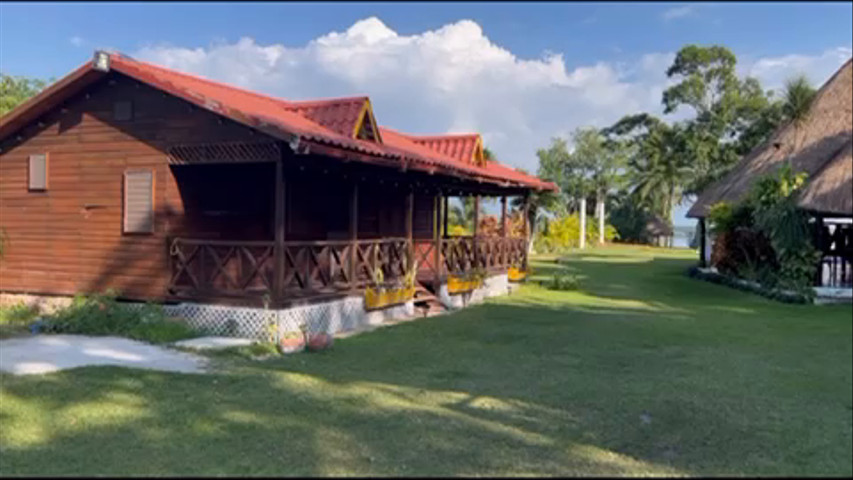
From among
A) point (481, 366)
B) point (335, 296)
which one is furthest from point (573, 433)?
point (335, 296)

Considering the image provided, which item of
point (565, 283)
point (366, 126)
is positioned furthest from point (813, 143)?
point (366, 126)

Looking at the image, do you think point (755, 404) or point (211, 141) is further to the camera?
point (211, 141)

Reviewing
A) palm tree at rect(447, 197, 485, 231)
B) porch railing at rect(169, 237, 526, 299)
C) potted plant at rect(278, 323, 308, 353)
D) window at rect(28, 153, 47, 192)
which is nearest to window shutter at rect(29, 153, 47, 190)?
window at rect(28, 153, 47, 192)

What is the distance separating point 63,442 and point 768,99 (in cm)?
4224

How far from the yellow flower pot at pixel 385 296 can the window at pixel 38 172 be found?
5.98 m

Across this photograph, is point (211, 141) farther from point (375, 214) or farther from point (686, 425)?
point (686, 425)

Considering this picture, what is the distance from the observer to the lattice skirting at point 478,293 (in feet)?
47.4

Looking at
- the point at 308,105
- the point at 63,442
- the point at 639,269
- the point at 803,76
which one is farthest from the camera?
the point at 639,269

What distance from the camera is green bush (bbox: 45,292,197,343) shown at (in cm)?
964

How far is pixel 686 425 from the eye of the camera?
559 cm

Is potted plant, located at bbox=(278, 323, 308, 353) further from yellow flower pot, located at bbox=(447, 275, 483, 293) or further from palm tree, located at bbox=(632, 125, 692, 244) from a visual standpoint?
palm tree, located at bbox=(632, 125, 692, 244)

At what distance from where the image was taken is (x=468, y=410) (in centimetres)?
604

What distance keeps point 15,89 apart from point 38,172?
1652 centimetres

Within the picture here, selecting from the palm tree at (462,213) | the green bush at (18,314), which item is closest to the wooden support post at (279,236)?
the green bush at (18,314)
